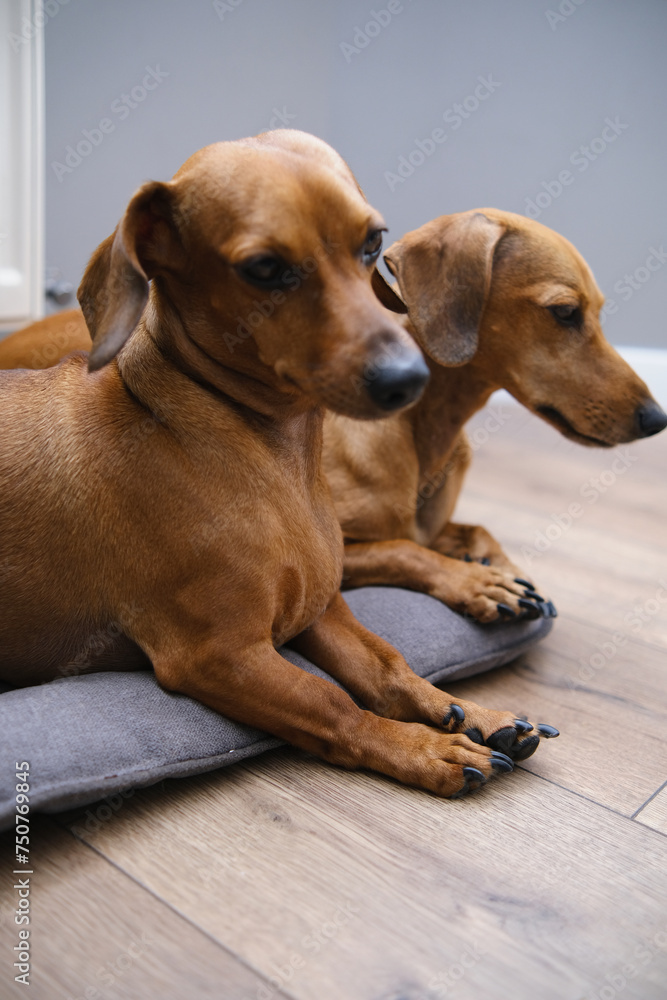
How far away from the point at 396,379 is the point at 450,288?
766mm

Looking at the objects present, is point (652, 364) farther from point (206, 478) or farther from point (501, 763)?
point (206, 478)

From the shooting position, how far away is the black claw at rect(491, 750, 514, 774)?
4.90 feet

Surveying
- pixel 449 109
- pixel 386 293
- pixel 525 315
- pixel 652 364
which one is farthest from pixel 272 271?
pixel 652 364

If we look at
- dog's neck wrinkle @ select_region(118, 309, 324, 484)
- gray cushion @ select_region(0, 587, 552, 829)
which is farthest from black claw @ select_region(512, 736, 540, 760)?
dog's neck wrinkle @ select_region(118, 309, 324, 484)

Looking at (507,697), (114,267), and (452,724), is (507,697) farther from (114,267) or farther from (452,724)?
(114,267)

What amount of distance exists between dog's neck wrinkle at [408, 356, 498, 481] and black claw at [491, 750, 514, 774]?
91 centimetres

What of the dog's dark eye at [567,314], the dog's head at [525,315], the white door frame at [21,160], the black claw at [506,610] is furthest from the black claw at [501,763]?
the white door frame at [21,160]

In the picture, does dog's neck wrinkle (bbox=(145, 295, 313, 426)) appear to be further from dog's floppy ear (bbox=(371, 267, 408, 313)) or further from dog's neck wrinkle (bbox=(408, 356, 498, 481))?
dog's neck wrinkle (bbox=(408, 356, 498, 481))

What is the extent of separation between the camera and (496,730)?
5.11 ft

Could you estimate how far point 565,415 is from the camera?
79.4 inches

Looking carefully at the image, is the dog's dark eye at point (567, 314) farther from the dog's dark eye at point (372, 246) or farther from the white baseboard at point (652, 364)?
the white baseboard at point (652, 364)

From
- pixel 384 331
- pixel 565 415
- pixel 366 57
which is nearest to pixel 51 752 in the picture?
pixel 384 331

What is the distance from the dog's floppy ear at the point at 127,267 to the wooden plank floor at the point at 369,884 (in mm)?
745

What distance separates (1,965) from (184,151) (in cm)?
327
